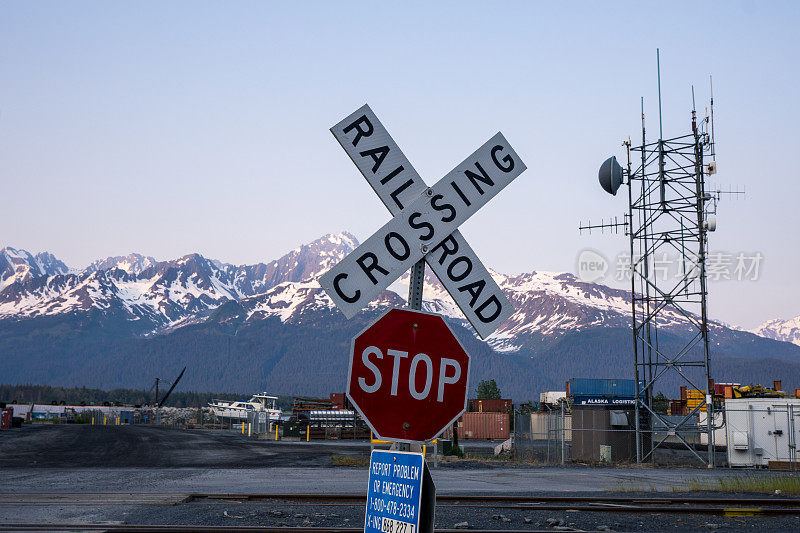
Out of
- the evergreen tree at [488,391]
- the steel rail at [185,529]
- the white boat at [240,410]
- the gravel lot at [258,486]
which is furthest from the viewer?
the evergreen tree at [488,391]

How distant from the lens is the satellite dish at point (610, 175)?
3928 cm

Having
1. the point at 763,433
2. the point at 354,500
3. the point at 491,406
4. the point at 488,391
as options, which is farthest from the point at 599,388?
the point at 488,391

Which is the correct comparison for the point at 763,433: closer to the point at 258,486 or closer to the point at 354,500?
the point at 258,486

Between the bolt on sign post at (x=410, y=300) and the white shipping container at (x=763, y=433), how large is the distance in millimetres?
34514

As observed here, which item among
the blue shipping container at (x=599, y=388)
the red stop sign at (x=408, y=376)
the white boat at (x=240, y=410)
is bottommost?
the red stop sign at (x=408, y=376)

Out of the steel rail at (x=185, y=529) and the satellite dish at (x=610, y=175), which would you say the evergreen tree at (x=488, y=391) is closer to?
the satellite dish at (x=610, y=175)

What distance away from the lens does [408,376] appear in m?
5.29

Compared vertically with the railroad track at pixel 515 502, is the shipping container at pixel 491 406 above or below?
above

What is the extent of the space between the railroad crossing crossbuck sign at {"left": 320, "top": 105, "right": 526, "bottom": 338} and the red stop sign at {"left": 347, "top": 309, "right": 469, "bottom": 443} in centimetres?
29

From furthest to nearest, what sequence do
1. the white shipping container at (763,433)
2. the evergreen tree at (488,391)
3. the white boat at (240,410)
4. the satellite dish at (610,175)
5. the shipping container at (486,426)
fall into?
the evergreen tree at (488,391) → the white boat at (240,410) → the shipping container at (486,426) → the satellite dish at (610,175) → the white shipping container at (763,433)

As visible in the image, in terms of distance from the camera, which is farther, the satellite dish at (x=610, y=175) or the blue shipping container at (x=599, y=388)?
the blue shipping container at (x=599, y=388)

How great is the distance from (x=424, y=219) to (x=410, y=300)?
2.20 feet

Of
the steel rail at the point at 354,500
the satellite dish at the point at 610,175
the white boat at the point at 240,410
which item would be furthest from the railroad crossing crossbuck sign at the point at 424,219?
the white boat at the point at 240,410

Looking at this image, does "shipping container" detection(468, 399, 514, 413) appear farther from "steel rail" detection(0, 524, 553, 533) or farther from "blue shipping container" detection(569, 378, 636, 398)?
"steel rail" detection(0, 524, 553, 533)
